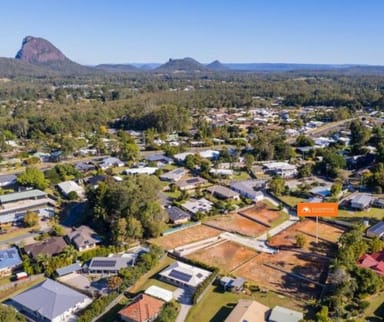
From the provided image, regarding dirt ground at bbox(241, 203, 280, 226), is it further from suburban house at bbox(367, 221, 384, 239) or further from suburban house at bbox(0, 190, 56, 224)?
suburban house at bbox(0, 190, 56, 224)

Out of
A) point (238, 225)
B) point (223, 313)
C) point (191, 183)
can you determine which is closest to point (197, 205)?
point (238, 225)

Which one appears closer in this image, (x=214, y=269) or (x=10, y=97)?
(x=214, y=269)

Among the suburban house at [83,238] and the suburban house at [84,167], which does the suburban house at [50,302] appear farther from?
the suburban house at [84,167]

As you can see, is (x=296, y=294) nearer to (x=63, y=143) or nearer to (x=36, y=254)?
(x=36, y=254)

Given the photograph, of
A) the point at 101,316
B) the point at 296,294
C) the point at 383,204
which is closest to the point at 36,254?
the point at 101,316

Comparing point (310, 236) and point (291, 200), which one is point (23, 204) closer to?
point (291, 200)
